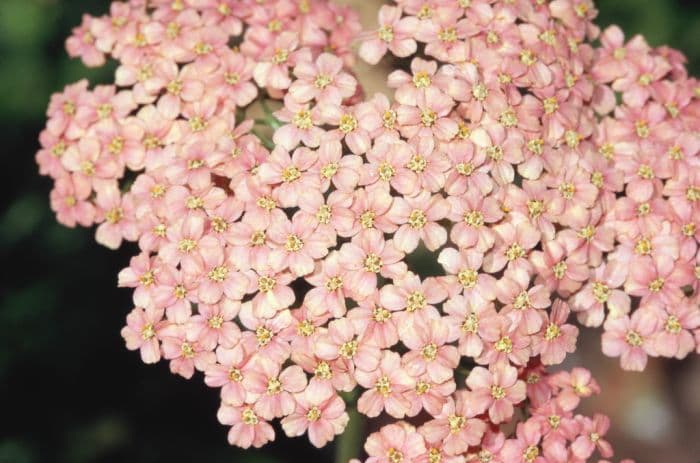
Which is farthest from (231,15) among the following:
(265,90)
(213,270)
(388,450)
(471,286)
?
(388,450)

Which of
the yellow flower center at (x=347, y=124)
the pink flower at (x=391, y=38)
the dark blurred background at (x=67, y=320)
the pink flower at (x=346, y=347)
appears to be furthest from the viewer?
the dark blurred background at (x=67, y=320)

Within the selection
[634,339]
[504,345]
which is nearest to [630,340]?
[634,339]

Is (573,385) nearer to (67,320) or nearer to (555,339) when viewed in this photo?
(555,339)

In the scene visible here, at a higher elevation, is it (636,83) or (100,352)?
(636,83)

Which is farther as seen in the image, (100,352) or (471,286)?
(100,352)

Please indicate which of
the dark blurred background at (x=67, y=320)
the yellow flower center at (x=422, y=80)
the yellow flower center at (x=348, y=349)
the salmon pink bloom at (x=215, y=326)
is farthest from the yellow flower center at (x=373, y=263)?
the dark blurred background at (x=67, y=320)

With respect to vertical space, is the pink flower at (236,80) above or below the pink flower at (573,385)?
above

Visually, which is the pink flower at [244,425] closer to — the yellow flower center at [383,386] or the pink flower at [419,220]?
the yellow flower center at [383,386]

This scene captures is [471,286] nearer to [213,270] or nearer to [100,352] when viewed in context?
[213,270]
